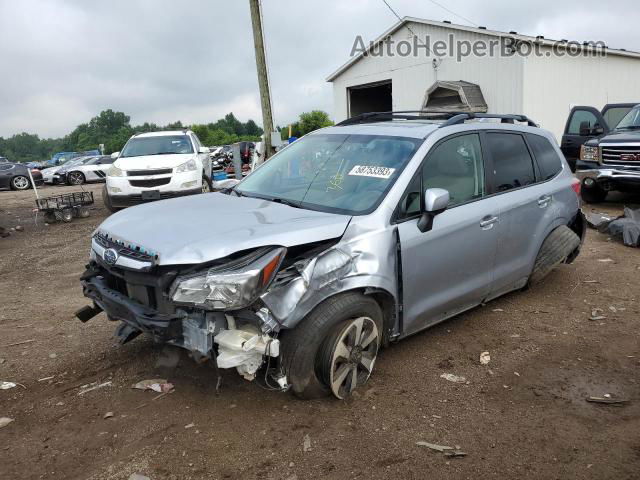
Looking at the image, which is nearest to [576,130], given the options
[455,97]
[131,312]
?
[455,97]

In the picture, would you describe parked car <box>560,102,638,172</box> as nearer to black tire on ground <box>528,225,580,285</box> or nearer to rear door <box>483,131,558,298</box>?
black tire on ground <box>528,225,580,285</box>

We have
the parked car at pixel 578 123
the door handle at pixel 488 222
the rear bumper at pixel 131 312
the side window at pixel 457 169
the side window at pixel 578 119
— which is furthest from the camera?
the side window at pixel 578 119

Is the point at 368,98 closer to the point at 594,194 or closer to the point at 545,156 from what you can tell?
the point at 594,194

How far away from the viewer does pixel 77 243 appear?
9094mm

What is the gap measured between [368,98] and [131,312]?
934 inches

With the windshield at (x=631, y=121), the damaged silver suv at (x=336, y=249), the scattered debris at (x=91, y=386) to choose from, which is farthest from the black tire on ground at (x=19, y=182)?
the windshield at (x=631, y=121)

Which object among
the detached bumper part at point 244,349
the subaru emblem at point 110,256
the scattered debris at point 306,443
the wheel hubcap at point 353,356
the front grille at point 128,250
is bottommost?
the scattered debris at point 306,443

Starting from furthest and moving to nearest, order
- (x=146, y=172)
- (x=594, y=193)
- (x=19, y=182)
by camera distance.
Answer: (x=19, y=182), (x=146, y=172), (x=594, y=193)

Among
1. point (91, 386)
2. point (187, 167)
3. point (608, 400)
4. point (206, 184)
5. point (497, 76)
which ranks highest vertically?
point (497, 76)

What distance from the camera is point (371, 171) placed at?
3699mm

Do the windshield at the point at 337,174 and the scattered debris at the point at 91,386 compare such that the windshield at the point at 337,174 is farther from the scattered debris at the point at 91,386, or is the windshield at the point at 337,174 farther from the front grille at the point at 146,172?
the front grille at the point at 146,172

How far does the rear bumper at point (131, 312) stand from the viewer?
9.70ft

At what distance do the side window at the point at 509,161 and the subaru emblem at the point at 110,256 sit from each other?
2959 mm

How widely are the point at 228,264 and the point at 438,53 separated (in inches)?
738
